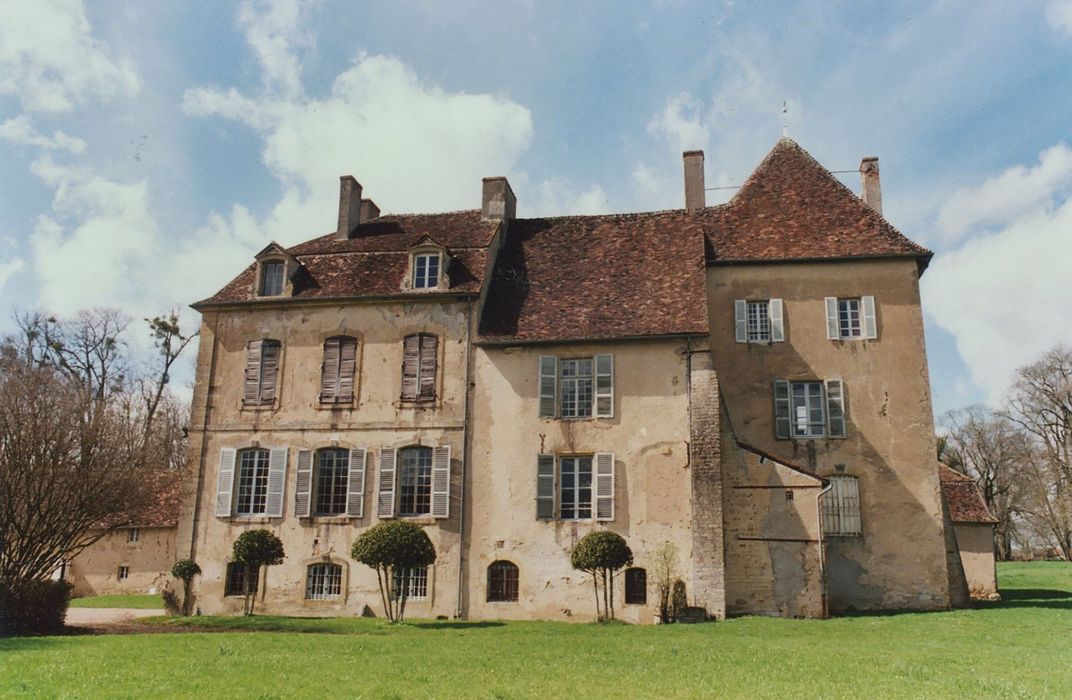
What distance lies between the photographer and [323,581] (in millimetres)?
21766

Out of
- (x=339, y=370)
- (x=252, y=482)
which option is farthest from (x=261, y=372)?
(x=252, y=482)

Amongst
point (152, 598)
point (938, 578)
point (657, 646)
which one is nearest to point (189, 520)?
point (152, 598)

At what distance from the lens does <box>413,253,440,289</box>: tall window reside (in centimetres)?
2333

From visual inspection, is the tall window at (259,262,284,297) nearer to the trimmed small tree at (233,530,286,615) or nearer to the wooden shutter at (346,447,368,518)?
the wooden shutter at (346,447,368,518)

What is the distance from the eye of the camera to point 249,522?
2241 cm

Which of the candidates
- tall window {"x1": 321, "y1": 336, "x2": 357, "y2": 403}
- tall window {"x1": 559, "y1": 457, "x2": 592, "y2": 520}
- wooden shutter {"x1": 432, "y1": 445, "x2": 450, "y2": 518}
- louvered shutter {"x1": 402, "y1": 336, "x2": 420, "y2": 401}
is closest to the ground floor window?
tall window {"x1": 321, "y1": 336, "x2": 357, "y2": 403}

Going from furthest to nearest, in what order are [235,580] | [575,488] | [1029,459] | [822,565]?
[1029,459] < [235,580] < [575,488] < [822,565]

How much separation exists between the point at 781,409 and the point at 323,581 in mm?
12620

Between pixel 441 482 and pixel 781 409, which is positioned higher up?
pixel 781 409

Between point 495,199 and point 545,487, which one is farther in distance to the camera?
point 495,199

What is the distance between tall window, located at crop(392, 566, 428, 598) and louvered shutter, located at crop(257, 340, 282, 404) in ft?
19.8

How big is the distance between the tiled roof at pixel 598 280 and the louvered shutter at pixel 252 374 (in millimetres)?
6328

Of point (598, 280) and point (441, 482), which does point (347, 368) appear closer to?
point (441, 482)

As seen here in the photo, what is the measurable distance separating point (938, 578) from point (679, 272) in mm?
9973
